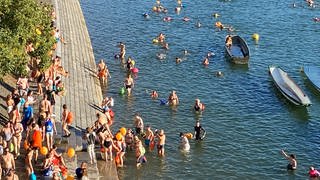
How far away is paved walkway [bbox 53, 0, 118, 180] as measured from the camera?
27.5 meters

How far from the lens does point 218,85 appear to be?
4119 cm

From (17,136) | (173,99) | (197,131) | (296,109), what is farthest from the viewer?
(296,109)

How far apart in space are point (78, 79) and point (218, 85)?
1079 cm

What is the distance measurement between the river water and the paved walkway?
1297 mm

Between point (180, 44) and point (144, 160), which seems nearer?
point (144, 160)

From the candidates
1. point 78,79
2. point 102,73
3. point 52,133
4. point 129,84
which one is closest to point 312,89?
point 129,84

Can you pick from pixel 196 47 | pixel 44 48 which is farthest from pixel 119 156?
pixel 196 47

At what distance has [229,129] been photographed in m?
33.7

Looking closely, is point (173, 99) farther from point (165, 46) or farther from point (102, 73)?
point (165, 46)

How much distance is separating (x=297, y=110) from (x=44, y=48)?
Answer: 1765 cm

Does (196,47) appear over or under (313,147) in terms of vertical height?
over

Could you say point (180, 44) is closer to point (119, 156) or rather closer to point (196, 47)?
point (196, 47)

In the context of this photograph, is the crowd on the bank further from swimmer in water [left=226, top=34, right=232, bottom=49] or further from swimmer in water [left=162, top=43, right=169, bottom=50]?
swimmer in water [left=226, top=34, right=232, bottom=49]

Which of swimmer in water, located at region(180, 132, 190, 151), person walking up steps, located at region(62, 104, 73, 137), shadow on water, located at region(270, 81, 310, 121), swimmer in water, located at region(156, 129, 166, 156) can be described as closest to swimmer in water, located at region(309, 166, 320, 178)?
swimmer in water, located at region(180, 132, 190, 151)
